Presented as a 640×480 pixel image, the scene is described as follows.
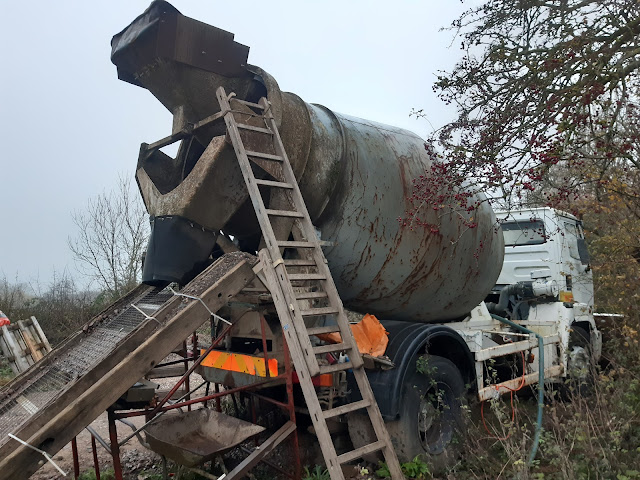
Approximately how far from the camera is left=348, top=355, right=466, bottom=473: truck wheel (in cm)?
374

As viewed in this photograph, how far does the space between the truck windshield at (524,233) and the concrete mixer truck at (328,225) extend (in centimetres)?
187

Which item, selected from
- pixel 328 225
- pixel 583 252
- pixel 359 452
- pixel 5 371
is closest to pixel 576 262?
pixel 583 252

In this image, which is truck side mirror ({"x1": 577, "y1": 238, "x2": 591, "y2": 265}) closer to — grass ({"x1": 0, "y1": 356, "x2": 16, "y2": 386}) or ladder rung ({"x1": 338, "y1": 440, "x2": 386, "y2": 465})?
ladder rung ({"x1": 338, "y1": 440, "x2": 386, "y2": 465})

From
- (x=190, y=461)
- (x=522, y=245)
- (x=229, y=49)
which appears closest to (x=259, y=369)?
(x=190, y=461)

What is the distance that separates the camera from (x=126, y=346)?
290cm

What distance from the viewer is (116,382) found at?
8.55 ft

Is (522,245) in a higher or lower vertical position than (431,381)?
higher

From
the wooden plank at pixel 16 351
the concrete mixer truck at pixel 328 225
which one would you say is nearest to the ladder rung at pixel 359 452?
the concrete mixer truck at pixel 328 225

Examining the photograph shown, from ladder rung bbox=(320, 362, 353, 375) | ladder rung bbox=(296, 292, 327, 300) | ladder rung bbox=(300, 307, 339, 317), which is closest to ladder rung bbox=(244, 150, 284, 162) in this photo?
ladder rung bbox=(296, 292, 327, 300)

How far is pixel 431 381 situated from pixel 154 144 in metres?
2.98

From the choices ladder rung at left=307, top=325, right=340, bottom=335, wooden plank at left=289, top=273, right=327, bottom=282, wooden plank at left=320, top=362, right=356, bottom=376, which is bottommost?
wooden plank at left=320, top=362, right=356, bottom=376

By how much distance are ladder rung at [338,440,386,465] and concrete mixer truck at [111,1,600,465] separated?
1.37ft

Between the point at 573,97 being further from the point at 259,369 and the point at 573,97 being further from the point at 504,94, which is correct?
the point at 259,369

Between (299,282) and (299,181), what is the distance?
818 millimetres
